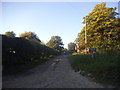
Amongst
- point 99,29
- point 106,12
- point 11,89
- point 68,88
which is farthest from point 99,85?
point 106,12

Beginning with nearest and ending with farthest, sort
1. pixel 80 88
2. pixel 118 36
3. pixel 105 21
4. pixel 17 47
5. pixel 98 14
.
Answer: pixel 80 88 < pixel 17 47 < pixel 118 36 < pixel 105 21 < pixel 98 14

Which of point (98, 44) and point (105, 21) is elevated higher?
point (105, 21)

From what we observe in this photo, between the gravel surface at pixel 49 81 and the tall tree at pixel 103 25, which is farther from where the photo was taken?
the tall tree at pixel 103 25

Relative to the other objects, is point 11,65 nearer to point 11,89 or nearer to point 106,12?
point 11,89

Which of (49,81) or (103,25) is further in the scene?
(103,25)

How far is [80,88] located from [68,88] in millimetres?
472

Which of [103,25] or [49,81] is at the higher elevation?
[103,25]

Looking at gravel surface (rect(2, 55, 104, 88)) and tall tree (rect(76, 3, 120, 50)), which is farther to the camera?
tall tree (rect(76, 3, 120, 50))

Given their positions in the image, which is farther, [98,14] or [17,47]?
[98,14]

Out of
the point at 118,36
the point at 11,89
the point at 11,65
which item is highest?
the point at 118,36

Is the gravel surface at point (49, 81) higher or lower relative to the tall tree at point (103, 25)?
lower

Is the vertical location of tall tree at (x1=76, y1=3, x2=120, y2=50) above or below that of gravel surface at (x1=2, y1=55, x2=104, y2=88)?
above

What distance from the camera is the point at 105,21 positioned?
42.6 ft

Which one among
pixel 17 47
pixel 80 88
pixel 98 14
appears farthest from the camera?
pixel 98 14
